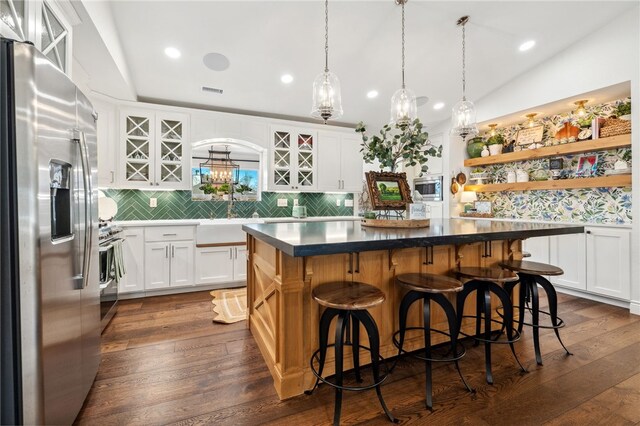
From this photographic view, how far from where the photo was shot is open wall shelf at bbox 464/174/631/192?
3.45m

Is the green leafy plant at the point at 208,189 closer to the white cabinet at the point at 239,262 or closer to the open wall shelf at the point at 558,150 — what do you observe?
the white cabinet at the point at 239,262

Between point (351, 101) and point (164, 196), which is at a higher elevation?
point (351, 101)

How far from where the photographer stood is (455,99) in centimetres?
472

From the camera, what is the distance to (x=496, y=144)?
4902 mm

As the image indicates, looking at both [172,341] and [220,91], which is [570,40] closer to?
[220,91]

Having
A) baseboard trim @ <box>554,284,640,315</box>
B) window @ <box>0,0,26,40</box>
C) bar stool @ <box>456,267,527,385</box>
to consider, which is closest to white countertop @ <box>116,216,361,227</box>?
window @ <box>0,0,26,40</box>

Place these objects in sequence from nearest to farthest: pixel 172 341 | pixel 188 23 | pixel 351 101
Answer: pixel 172 341
pixel 188 23
pixel 351 101

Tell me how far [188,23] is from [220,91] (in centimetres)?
111

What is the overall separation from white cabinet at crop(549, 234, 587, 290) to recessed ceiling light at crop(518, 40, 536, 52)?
242 centimetres

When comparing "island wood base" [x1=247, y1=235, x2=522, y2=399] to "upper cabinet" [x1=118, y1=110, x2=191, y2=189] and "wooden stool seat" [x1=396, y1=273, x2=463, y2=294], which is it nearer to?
"wooden stool seat" [x1=396, y1=273, x2=463, y2=294]

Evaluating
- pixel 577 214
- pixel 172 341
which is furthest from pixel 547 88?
pixel 172 341

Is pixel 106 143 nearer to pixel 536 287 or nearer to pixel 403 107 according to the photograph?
pixel 403 107

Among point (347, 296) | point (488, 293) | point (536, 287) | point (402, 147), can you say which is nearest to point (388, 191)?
point (402, 147)

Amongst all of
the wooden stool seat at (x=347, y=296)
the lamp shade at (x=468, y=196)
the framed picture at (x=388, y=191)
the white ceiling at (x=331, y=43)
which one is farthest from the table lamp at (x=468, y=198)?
the wooden stool seat at (x=347, y=296)
